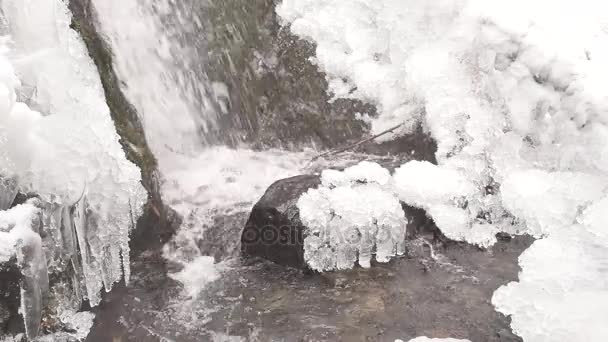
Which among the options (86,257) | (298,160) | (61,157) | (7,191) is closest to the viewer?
(7,191)

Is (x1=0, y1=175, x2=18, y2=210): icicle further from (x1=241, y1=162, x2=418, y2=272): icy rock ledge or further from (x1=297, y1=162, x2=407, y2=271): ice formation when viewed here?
(x1=297, y1=162, x2=407, y2=271): ice formation

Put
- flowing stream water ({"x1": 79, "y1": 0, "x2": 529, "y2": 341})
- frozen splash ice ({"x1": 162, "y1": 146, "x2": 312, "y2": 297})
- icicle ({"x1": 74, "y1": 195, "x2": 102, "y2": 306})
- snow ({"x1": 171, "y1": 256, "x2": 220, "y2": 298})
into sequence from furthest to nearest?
frozen splash ice ({"x1": 162, "y1": 146, "x2": 312, "y2": 297}), snow ({"x1": 171, "y1": 256, "x2": 220, "y2": 298}), flowing stream water ({"x1": 79, "y1": 0, "x2": 529, "y2": 341}), icicle ({"x1": 74, "y1": 195, "x2": 102, "y2": 306})

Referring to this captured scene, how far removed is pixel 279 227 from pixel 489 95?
93.3 inches

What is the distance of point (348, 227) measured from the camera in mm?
4195

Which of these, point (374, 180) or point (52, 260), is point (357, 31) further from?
point (52, 260)

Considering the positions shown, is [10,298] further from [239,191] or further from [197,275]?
[239,191]

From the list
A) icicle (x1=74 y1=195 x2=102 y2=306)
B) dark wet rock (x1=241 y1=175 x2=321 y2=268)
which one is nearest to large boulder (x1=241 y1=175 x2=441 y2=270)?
dark wet rock (x1=241 y1=175 x2=321 y2=268)

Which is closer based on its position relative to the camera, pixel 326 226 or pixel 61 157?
pixel 61 157

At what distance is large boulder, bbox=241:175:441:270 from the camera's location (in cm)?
424

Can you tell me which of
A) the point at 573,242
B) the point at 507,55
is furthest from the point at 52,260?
the point at 507,55

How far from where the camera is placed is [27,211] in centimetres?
333

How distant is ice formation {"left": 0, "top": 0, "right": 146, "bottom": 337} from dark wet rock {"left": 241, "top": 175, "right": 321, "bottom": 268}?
33.0 inches

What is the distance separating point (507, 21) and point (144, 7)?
135 inches

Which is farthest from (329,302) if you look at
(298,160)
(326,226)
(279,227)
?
(298,160)
